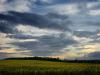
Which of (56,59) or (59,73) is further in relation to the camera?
(56,59)

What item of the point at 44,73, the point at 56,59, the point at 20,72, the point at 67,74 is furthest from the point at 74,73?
the point at 56,59

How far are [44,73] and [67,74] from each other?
12.2ft

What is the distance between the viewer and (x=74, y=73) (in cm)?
5225

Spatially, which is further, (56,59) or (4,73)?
(56,59)

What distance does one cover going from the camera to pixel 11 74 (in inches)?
1964

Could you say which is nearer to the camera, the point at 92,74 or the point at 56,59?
the point at 92,74

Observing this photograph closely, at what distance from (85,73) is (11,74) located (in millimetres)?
12040

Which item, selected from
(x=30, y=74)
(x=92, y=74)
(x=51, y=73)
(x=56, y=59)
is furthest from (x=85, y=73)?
(x=56, y=59)

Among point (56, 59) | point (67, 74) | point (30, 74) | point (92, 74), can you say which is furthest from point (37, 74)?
point (56, 59)

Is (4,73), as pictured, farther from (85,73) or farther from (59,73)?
(85,73)

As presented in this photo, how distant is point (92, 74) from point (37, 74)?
8.99 m

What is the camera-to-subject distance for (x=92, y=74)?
5141cm

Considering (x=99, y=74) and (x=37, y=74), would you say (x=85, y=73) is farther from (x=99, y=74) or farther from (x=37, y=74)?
(x=37, y=74)

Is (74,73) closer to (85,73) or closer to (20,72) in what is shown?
(85,73)
